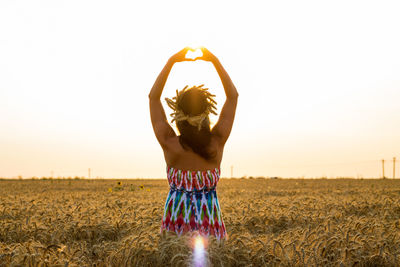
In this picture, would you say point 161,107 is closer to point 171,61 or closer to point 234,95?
point 171,61

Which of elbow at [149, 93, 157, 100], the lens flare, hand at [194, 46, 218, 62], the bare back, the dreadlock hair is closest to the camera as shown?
the lens flare

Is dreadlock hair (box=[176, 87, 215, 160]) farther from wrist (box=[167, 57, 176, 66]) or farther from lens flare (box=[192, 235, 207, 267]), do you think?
lens flare (box=[192, 235, 207, 267])

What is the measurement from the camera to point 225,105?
15.6 ft

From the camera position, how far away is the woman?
446 cm

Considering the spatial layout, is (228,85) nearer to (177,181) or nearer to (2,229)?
(177,181)

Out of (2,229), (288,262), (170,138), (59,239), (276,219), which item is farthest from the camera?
(276,219)

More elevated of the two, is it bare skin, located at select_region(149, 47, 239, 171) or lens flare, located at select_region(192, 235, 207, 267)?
bare skin, located at select_region(149, 47, 239, 171)

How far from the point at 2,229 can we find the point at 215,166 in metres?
4.54

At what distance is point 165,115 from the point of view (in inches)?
186

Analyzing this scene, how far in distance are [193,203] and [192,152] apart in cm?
60

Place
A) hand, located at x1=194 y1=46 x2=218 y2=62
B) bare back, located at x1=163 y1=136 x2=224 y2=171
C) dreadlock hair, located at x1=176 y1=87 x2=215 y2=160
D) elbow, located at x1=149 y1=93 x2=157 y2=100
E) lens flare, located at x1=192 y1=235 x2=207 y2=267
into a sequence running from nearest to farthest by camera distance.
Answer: lens flare, located at x1=192 y1=235 x2=207 y2=267
dreadlock hair, located at x1=176 y1=87 x2=215 y2=160
bare back, located at x1=163 y1=136 x2=224 y2=171
elbow, located at x1=149 y1=93 x2=157 y2=100
hand, located at x1=194 y1=46 x2=218 y2=62

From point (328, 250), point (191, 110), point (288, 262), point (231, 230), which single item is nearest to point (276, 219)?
point (231, 230)

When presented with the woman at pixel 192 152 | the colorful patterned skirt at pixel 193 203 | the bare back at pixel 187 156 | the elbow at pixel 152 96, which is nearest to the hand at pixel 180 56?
the woman at pixel 192 152

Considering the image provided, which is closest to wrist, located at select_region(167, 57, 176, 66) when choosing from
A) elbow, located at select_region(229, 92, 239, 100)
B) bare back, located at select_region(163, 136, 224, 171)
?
elbow, located at select_region(229, 92, 239, 100)
